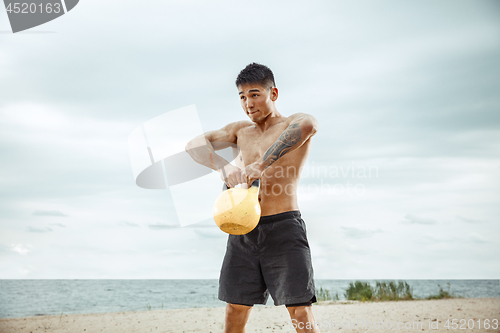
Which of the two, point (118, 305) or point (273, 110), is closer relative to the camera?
point (273, 110)

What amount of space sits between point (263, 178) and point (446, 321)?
4.32 metres

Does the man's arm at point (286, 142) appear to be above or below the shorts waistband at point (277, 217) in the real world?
above

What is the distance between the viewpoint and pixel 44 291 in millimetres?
16938

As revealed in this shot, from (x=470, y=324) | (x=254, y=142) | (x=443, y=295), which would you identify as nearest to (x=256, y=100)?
(x=254, y=142)

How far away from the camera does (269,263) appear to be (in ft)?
7.39

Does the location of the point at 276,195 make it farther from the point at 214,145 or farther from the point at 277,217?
the point at 214,145

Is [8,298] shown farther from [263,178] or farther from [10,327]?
[263,178]

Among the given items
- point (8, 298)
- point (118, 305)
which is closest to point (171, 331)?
point (118, 305)

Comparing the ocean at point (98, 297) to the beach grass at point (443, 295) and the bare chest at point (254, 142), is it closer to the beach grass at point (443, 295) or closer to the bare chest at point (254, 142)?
the beach grass at point (443, 295)

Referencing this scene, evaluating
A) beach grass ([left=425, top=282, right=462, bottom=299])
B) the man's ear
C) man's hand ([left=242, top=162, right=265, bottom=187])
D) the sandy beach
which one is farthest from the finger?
beach grass ([left=425, top=282, right=462, bottom=299])

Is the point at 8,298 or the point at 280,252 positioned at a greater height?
the point at 280,252

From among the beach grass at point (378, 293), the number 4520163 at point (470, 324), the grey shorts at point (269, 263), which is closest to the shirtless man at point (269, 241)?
the grey shorts at point (269, 263)

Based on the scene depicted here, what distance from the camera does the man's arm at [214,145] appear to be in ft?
7.95

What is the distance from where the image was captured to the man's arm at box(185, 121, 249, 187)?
95.4 inches
